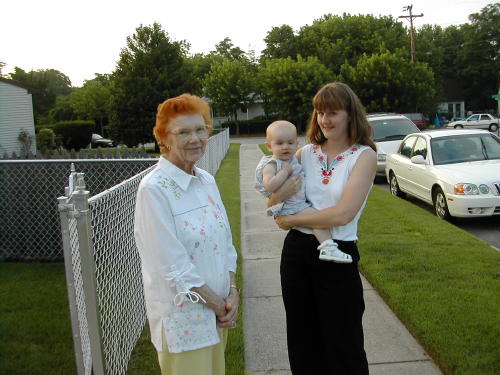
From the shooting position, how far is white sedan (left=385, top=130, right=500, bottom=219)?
25.5ft

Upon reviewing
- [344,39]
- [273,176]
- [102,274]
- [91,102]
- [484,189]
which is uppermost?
[344,39]

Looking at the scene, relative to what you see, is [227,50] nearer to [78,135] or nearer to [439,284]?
[78,135]

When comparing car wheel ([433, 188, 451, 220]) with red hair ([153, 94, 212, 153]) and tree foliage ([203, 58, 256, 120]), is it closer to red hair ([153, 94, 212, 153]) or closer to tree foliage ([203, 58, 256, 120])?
red hair ([153, 94, 212, 153])

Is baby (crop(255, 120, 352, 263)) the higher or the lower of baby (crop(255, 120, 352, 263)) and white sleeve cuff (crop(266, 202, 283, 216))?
the higher

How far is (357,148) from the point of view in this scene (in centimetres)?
271

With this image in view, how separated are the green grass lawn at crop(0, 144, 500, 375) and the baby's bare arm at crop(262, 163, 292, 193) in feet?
5.02

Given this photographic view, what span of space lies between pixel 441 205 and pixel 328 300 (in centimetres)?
650

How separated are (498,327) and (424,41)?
5895cm

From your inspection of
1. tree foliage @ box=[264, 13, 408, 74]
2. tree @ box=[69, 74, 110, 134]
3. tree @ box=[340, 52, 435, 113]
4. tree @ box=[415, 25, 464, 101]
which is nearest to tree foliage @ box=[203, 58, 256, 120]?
tree foliage @ box=[264, 13, 408, 74]

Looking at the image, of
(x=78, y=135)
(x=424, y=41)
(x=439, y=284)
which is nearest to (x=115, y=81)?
(x=78, y=135)

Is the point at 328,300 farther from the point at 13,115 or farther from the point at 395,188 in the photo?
the point at 13,115

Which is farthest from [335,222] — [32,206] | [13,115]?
[13,115]

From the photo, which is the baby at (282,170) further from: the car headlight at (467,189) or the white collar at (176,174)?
the car headlight at (467,189)

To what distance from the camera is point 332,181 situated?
2689 mm
